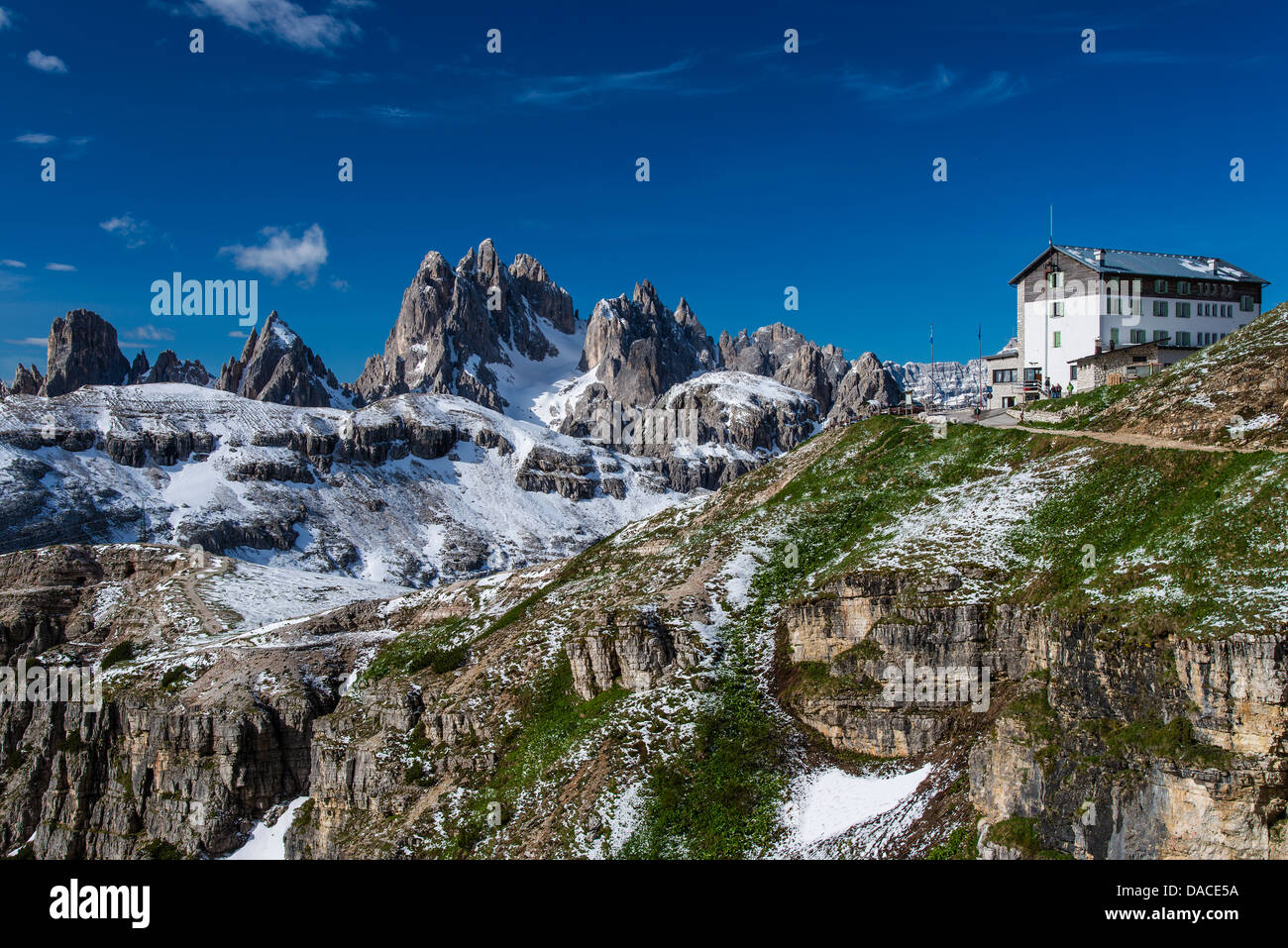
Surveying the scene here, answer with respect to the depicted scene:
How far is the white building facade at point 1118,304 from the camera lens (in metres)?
82.1

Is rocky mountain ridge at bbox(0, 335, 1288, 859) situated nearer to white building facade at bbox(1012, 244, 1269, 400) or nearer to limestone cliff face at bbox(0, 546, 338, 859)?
limestone cliff face at bbox(0, 546, 338, 859)

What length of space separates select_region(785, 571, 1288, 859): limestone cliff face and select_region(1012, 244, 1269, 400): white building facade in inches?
1872

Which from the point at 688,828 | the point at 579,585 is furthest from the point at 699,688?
the point at 579,585

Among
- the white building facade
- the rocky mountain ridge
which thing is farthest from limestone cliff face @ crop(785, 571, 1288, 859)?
the white building facade

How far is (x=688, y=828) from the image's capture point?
4431 centimetres

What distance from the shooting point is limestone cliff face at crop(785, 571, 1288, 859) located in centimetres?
3092

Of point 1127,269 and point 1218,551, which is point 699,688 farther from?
point 1127,269

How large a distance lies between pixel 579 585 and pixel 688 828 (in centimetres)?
3263

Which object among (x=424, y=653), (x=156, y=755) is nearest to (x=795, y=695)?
(x=424, y=653)

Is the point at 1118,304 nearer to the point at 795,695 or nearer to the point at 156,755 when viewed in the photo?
the point at 795,695

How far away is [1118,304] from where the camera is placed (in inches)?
3231
